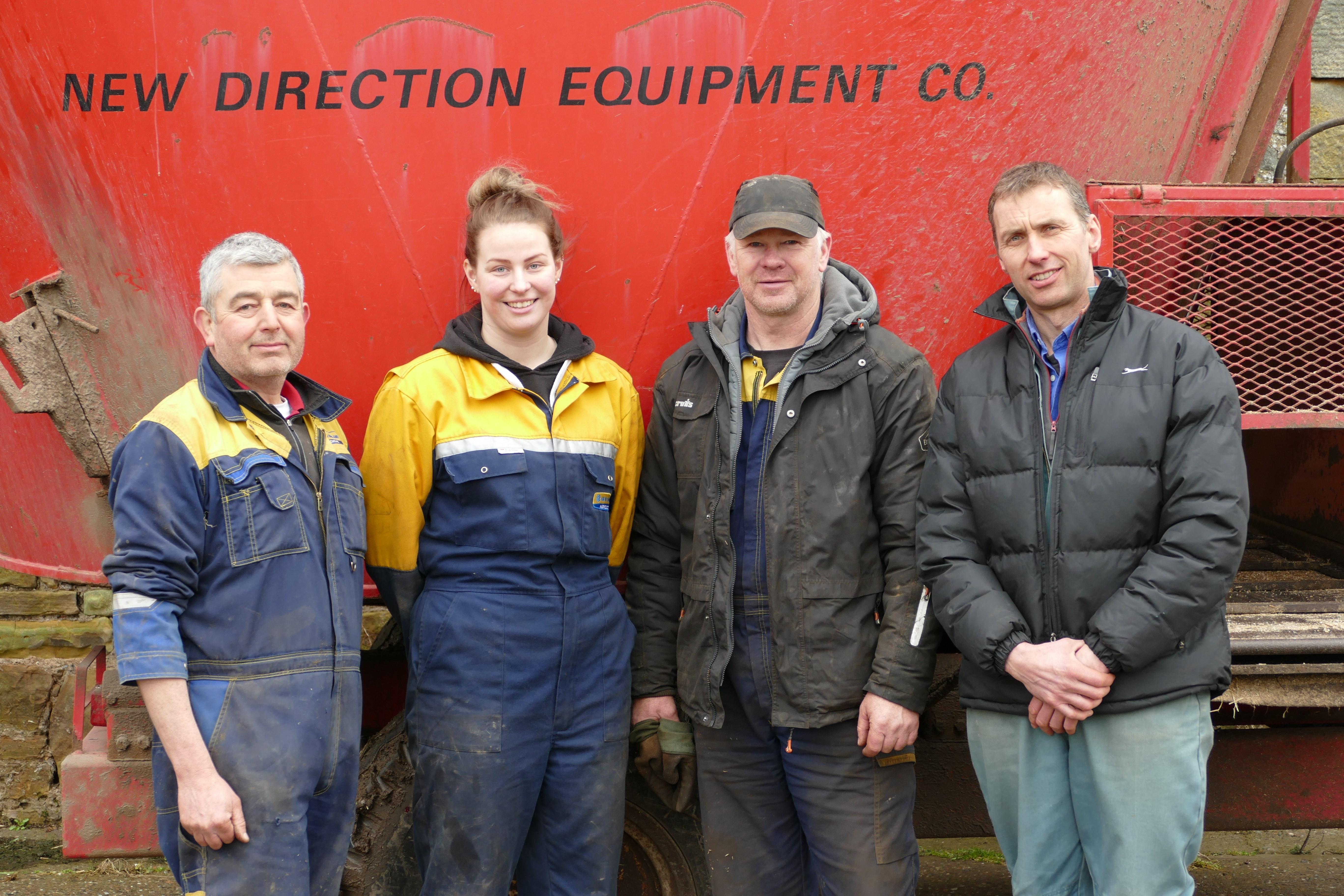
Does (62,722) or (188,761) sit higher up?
(188,761)

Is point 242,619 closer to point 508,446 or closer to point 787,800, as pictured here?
point 508,446

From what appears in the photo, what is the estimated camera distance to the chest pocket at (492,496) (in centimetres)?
221

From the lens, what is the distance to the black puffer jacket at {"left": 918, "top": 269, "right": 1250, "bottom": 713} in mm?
1863

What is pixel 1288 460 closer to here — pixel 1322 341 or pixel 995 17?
pixel 1322 341

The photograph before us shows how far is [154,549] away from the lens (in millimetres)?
1820

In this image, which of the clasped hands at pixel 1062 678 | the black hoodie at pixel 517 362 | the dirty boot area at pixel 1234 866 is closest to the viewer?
the clasped hands at pixel 1062 678

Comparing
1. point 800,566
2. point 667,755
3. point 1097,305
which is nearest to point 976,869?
point 667,755

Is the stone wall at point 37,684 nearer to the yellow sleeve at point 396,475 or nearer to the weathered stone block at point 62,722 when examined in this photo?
the weathered stone block at point 62,722

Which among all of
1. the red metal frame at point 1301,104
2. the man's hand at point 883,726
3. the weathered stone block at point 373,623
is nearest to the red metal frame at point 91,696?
the weathered stone block at point 373,623

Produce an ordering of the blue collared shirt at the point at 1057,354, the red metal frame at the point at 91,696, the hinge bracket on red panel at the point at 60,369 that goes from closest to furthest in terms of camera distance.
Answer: the blue collared shirt at the point at 1057,354 < the hinge bracket on red panel at the point at 60,369 < the red metal frame at the point at 91,696

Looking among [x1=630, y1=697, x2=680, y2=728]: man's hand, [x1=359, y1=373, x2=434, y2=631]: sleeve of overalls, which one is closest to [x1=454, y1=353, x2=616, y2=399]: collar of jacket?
[x1=359, y1=373, x2=434, y2=631]: sleeve of overalls

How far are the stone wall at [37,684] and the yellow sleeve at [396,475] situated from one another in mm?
2441

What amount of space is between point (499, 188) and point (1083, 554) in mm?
1376

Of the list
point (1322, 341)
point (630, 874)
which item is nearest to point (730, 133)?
point (1322, 341)
